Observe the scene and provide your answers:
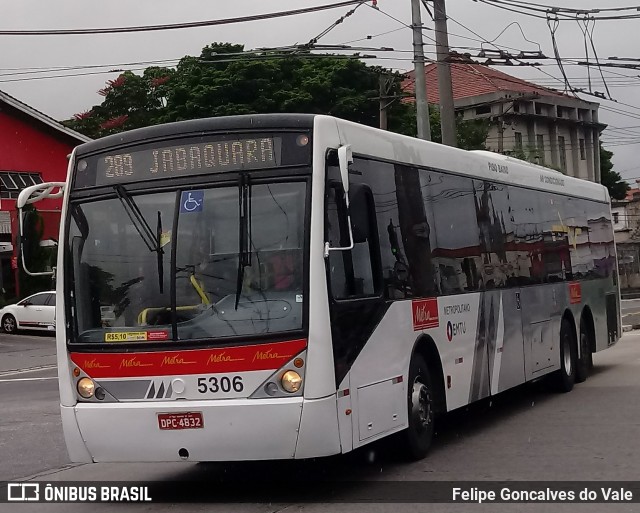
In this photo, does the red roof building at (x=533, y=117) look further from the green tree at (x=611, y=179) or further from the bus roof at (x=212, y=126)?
the bus roof at (x=212, y=126)

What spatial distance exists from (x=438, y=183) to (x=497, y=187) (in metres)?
2.31

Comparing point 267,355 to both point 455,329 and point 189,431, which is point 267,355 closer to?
point 189,431

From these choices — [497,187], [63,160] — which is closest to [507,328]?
[497,187]

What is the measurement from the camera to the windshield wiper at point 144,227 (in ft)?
29.0

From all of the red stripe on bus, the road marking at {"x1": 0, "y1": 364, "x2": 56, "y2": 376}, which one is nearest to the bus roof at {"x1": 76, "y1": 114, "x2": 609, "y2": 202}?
the red stripe on bus

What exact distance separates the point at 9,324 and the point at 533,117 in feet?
122

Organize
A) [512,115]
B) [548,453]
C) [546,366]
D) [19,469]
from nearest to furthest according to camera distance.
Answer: [548,453] → [19,469] → [546,366] → [512,115]

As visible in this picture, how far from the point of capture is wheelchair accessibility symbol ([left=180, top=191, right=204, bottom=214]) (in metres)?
8.86

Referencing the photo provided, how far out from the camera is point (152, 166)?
917 cm

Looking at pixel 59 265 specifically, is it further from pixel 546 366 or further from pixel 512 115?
pixel 512 115

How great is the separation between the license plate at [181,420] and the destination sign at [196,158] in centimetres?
195

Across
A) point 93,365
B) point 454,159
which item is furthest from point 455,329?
point 93,365

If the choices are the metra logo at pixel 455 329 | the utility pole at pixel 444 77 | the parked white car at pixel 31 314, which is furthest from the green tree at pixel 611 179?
the metra logo at pixel 455 329

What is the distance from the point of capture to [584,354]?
57.3ft
